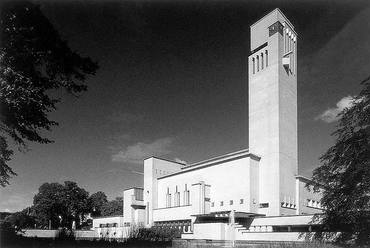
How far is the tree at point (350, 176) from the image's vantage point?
2625 cm

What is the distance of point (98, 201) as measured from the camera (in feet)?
370

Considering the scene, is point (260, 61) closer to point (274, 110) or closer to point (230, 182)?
point (274, 110)

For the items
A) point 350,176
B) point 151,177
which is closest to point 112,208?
point 151,177

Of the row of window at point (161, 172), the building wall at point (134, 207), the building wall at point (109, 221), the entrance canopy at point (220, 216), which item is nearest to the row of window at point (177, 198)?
the row of window at point (161, 172)

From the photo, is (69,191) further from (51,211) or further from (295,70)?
(295,70)

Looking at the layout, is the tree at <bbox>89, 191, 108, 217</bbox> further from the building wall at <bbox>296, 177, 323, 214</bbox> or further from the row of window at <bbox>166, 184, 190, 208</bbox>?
the building wall at <bbox>296, 177, 323, 214</bbox>

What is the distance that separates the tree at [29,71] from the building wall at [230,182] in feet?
120

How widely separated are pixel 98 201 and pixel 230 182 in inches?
2680

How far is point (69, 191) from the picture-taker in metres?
92.8

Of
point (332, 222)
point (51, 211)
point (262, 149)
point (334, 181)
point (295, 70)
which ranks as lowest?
point (51, 211)

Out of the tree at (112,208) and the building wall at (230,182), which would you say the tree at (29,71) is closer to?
the building wall at (230,182)

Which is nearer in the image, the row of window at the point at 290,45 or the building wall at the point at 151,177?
the row of window at the point at 290,45

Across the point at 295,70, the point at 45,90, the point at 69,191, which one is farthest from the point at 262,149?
the point at 69,191

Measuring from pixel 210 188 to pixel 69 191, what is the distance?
48.1 m
